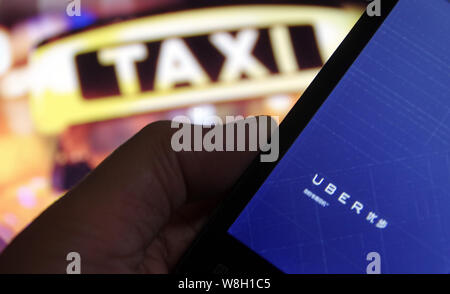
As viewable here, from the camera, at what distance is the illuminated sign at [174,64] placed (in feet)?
2.41

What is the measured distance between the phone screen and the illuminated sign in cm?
27

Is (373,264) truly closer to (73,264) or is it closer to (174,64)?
(73,264)

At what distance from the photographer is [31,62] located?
749mm

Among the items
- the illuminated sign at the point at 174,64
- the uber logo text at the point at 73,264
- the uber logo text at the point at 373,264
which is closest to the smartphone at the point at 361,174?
the uber logo text at the point at 373,264

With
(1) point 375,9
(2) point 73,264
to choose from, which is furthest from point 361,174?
(2) point 73,264

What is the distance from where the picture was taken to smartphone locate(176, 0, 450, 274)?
1.50 feet

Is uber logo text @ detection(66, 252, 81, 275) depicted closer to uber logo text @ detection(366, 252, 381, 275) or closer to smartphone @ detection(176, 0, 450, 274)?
smartphone @ detection(176, 0, 450, 274)

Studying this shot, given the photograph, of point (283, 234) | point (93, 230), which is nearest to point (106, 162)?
point (93, 230)

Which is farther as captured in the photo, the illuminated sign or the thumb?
the illuminated sign

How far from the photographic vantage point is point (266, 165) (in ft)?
1.55

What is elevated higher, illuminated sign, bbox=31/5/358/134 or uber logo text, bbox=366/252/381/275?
illuminated sign, bbox=31/5/358/134

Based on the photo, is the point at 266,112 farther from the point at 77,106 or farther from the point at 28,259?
the point at 28,259

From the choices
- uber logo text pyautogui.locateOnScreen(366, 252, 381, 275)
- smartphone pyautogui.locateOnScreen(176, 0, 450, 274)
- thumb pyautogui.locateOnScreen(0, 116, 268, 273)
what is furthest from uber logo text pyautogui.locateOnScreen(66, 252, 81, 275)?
uber logo text pyautogui.locateOnScreen(366, 252, 381, 275)
